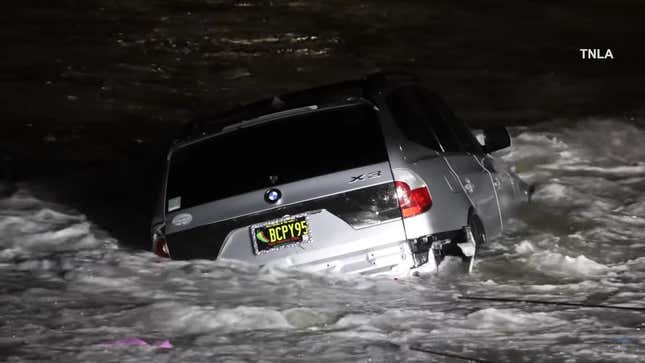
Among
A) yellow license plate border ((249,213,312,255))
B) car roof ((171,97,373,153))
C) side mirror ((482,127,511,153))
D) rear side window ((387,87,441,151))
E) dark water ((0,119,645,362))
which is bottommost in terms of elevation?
dark water ((0,119,645,362))

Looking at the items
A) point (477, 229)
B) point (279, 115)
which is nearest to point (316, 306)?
point (279, 115)

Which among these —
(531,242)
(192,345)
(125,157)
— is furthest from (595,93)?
(192,345)

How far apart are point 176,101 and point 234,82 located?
69.6 inches

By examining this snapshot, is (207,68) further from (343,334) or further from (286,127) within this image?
(343,334)

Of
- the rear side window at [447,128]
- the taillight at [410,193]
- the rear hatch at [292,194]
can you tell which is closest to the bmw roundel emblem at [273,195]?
the rear hatch at [292,194]

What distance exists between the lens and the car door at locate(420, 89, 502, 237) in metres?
8.57

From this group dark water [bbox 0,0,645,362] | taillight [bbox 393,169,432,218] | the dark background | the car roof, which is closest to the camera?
dark water [bbox 0,0,645,362]

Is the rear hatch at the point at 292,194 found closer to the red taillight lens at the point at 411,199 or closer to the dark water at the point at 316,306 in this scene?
the red taillight lens at the point at 411,199

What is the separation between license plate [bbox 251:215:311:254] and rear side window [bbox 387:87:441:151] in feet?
3.31

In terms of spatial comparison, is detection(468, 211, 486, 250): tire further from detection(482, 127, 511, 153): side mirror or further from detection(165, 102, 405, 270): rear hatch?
detection(482, 127, 511, 153): side mirror

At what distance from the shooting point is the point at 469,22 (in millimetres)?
27234

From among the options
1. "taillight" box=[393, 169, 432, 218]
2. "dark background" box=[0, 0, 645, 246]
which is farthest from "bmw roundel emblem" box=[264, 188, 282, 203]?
"dark background" box=[0, 0, 645, 246]

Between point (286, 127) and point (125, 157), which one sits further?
point (125, 157)

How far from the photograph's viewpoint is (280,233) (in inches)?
305
